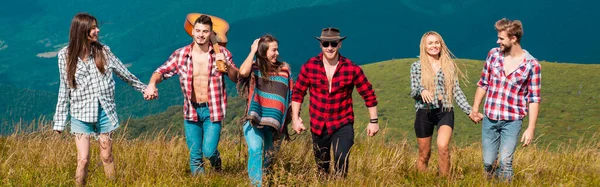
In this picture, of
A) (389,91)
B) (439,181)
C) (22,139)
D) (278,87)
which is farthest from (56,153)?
(389,91)

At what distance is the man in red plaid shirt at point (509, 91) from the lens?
5371 millimetres

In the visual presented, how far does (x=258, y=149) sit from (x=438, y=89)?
1745 millimetres

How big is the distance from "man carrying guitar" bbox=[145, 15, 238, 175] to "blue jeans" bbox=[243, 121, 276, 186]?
1.38 ft

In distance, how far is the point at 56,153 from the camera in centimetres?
660

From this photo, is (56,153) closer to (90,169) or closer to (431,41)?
(90,169)

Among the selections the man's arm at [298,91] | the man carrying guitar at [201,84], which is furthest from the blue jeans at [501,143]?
the man carrying guitar at [201,84]

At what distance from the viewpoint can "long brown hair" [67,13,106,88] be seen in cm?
507

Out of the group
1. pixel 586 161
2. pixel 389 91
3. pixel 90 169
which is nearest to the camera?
pixel 90 169

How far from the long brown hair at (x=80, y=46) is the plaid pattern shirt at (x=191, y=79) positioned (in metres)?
0.60

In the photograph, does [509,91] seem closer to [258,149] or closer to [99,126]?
[258,149]

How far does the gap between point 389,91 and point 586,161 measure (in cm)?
8601

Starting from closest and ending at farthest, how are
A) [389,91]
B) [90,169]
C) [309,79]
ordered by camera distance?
[309,79] < [90,169] < [389,91]

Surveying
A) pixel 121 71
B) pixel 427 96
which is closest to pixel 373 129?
pixel 427 96

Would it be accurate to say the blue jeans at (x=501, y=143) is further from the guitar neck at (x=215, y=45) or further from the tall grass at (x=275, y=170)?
the guitar neck at (x=215, y=45)
